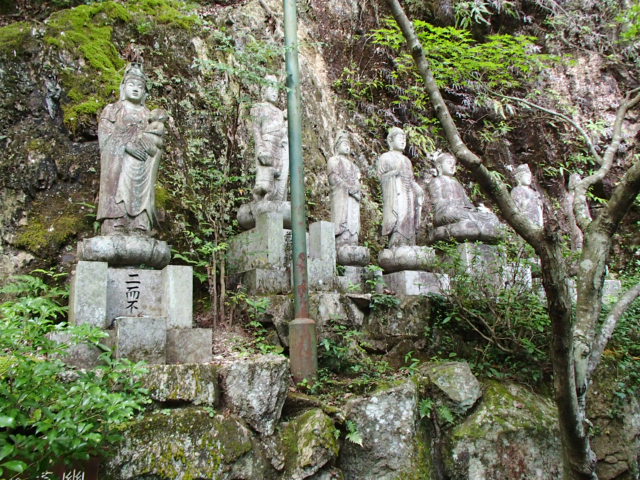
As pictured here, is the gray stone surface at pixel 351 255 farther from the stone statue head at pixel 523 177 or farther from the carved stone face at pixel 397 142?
the stone statue head at pixel 523 177

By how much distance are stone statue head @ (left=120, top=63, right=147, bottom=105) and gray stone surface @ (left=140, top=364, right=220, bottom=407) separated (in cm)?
303

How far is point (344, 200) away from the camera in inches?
303

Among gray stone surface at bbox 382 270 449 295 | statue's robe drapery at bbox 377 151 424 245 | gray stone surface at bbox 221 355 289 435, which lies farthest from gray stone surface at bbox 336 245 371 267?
gray stone surface at bbox 221 355 289 435

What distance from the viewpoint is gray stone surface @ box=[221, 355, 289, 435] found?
15.0 feet

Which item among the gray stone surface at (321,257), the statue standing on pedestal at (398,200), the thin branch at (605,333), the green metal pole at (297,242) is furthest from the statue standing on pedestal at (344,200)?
the thin branch at (605,333)

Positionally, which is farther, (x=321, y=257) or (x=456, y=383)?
(x=321, y=257)

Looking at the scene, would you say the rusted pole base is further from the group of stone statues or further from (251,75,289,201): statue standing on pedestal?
(251,75,289,201): statue standing on pedestal

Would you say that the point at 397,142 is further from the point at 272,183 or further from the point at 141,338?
the point at 141,338

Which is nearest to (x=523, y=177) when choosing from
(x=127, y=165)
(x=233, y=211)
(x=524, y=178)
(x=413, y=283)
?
(x=524, y=178)

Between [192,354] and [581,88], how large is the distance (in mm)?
13649

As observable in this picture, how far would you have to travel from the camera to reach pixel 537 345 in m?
6.34

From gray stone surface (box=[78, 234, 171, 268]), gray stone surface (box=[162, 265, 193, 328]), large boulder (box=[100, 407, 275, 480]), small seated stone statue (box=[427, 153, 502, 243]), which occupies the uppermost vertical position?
small seated stone statue (box=[427, 153, 502, 243])

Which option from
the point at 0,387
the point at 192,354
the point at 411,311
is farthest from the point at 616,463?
the point at 0,387

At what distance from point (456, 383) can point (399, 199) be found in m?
3.01
